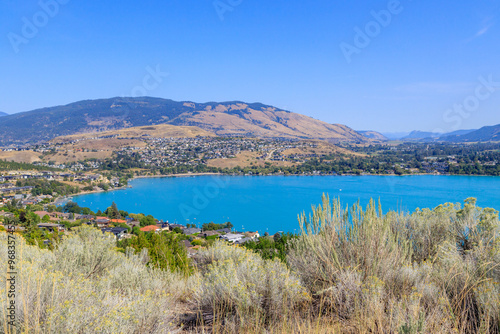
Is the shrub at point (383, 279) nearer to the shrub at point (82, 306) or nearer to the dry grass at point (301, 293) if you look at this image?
the dry grass at point (301, 293)

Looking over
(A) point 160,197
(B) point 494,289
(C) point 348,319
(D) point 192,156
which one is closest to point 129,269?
(C) point 348,319

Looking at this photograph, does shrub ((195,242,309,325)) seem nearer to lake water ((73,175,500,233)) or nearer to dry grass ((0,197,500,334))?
dry grass ((0,197,500,334))

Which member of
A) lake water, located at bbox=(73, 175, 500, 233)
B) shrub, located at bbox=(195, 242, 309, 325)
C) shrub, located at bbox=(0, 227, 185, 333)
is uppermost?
shrub, located at bbox=(0, 227, 185, 333)

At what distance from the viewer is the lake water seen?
39.0m

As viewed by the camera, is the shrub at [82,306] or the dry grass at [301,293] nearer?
the shrub at [82,306]

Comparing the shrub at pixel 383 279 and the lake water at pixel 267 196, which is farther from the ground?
the shrub at pixel 383 279

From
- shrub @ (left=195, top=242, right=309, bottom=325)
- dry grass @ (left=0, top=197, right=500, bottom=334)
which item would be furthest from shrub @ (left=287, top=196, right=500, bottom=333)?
shrub @ (left=195, top=242, right=309, bottom=325)

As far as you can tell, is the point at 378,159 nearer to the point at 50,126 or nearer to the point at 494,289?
the point at 494,289

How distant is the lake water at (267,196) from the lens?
128 feet

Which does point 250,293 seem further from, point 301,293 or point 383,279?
point 383,279

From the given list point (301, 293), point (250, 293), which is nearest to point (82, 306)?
point (250, 293)

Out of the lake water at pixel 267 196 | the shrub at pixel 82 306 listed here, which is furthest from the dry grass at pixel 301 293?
the lake water at pixel 267 196

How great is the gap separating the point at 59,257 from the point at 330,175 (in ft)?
239

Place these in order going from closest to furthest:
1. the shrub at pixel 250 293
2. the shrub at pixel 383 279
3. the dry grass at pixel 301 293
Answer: the dry grass at pixel 301 293, the shrub at pixel 383 279, the shrub at pixel 250 293
